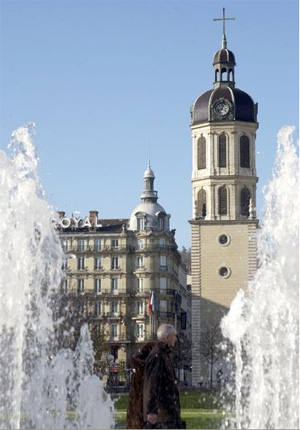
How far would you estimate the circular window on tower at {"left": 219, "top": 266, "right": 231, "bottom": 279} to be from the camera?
77875 mm

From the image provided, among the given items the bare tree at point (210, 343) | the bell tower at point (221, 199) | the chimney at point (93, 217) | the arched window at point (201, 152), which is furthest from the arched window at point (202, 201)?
the chimney at point (93, 217)

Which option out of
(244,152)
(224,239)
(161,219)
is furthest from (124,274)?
(244,152)

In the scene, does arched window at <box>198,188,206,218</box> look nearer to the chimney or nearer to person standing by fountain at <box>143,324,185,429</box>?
the chimney

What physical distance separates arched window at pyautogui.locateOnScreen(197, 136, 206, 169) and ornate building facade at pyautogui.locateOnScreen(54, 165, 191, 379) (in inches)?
425

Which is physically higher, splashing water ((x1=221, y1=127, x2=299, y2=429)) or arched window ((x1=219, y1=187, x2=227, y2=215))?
arched window ((x1=219, y1=187, x2=227, y2=215))

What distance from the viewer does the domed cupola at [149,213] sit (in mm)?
95250

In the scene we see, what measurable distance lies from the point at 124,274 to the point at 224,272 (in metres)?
14.3

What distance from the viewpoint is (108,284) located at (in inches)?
3548

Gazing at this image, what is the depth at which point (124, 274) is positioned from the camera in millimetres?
89875

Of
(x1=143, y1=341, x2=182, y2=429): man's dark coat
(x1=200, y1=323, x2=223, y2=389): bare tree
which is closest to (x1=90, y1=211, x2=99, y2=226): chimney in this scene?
(x1=200, y1=323, x2=223, y2=389): bare tree

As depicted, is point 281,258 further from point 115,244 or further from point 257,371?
A: point 115,244

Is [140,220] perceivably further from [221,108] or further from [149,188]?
[221,108]

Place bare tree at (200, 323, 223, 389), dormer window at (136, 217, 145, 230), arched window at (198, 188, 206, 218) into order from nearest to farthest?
bare tree at (200, 323, 223, 389)
arched window at (198, 188, 206, 218)
dormer window at (136, 217, 145, 230)

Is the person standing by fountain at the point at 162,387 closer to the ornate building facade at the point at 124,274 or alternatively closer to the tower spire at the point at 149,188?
the ornate building facade at the point at 124,274
